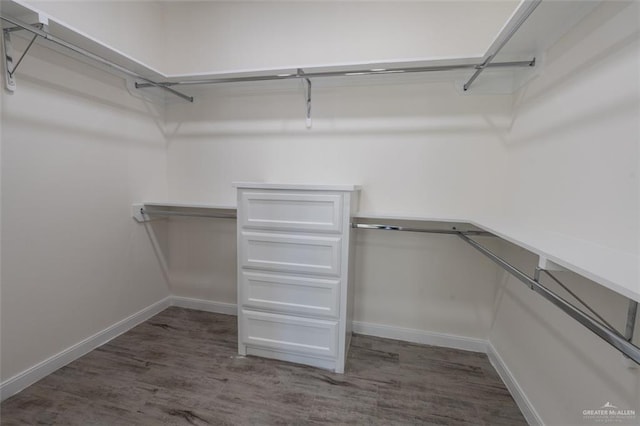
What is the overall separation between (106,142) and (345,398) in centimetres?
233

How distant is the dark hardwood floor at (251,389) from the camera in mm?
1408

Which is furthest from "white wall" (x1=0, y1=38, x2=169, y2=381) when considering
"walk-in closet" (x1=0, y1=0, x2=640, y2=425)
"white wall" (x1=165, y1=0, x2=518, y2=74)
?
"white wall" (x1=165, y1=0, x2=518, y2=74)

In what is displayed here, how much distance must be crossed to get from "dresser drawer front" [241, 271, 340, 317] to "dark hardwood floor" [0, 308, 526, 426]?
0.41 metres

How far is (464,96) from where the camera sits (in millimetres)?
1884

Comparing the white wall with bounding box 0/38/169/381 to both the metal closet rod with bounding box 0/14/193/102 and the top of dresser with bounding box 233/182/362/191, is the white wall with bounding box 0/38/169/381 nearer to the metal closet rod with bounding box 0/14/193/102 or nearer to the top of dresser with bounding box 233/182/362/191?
the metal closet rod with bounding box 0/14/193/102

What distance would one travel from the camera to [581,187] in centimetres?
113

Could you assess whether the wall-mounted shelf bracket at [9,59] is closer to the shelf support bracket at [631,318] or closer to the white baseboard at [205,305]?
the white baseboard at [205,305]

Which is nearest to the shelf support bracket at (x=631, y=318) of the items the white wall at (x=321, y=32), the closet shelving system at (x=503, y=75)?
the closet shelving system at (x=503, y=75)

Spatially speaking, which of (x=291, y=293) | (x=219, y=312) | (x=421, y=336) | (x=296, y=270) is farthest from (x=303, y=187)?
(x=219, y=312)

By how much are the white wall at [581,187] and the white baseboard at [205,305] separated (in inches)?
86.2

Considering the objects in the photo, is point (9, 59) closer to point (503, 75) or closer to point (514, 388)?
point (503, 75)

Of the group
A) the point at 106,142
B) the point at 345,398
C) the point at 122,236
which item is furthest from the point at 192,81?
the point at 345,398

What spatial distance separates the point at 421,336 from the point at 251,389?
4.32 feet

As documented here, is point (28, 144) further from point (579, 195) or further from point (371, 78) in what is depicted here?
point (579, 195)
